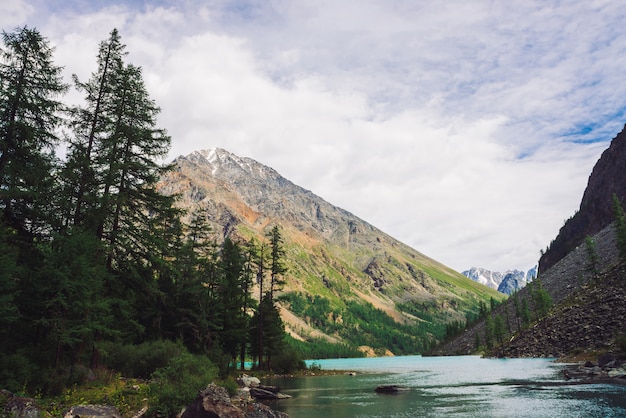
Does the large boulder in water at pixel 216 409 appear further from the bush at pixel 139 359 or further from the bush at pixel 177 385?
the bush at pixel 139 359

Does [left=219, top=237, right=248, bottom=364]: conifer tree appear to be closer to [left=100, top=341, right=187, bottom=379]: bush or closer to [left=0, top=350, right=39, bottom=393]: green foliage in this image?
[left=100, top=341, right=187, bottom=379]: bush

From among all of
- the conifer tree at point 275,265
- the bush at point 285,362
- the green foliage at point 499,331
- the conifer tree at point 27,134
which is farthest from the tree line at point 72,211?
the green foliage at point 499,331

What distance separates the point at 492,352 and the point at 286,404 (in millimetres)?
108138

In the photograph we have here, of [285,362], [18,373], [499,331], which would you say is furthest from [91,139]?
[499,331]

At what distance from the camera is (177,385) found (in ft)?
81.1

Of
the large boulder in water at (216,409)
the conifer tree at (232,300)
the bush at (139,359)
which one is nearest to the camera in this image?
the large boulder in water at (216,409)

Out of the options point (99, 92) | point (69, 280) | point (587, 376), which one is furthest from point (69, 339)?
point (587, 376)

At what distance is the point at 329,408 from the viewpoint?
32250 millimetres

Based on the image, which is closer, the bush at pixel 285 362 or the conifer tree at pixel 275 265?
the conifer tree at pixel 275 265

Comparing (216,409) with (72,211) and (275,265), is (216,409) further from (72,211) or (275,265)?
(275,265)

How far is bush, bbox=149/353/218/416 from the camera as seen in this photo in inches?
911

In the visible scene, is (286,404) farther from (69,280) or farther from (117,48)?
(117,48)

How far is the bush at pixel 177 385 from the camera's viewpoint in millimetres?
23141

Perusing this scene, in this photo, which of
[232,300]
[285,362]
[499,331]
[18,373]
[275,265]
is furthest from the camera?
[499,331]
